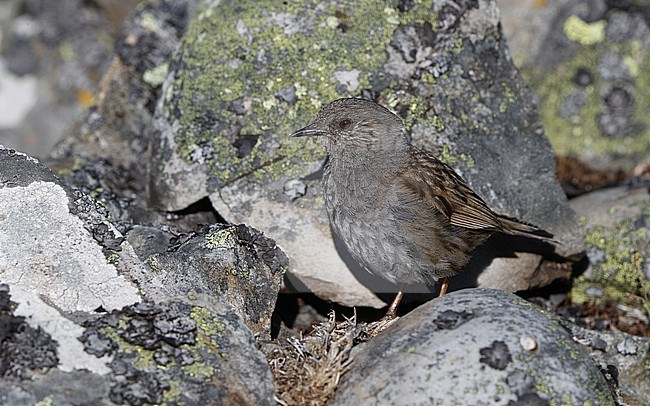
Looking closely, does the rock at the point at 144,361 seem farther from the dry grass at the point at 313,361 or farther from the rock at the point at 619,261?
the rock at the point at 619,261

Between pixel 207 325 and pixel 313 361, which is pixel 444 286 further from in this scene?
pixel 207 325

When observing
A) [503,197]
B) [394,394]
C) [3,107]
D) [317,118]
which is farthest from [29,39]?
[394,394]

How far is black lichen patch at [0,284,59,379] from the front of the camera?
13.5 ft

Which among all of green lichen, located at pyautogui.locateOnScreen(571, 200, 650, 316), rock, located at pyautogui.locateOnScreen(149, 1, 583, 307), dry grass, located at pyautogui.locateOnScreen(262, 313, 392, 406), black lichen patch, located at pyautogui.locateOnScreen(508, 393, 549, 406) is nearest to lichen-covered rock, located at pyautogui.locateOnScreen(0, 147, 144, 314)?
dry grass, located at pyautogui.locateOnScreen(262, 313, 392, 406)

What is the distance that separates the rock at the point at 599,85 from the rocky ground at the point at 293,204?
3 cm

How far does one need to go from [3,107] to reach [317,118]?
7.26 meters

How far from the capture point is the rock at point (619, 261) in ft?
23.4

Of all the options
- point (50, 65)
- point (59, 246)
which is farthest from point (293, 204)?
point (50, 65)

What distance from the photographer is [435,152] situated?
270 inches

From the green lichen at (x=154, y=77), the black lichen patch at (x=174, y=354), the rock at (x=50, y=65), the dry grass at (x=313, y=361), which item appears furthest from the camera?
the rock at (x=50, y=65)

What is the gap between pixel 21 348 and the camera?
4180mm

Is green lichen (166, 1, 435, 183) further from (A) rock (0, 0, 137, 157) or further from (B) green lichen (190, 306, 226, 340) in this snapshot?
(A) rock (0, 0, 137, 157)

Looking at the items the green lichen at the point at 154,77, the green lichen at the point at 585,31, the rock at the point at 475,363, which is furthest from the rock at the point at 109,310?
the green lichen at the point at 585,31

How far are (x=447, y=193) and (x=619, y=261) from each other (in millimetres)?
2259
